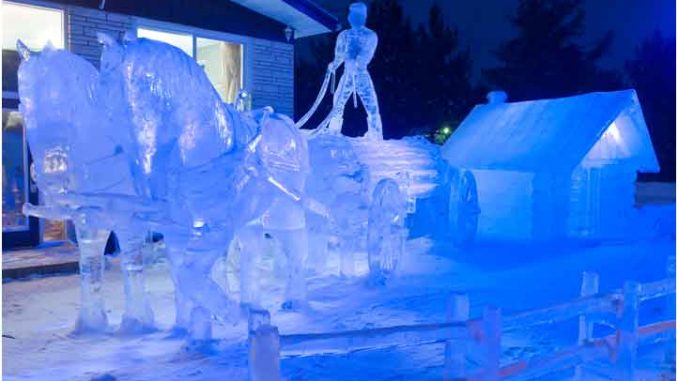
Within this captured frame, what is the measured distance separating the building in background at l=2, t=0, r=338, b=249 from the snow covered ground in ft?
7.19

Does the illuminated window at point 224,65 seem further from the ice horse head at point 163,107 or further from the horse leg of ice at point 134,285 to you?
the ice horse head at point 163,107

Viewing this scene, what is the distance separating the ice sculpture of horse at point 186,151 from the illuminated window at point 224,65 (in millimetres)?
8008

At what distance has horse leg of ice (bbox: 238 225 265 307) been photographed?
7.34 metres

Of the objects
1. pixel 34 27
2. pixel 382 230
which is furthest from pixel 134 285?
pixel 34 27

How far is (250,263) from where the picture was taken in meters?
7.45

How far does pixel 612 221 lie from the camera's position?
13.8 metres

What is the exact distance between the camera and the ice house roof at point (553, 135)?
42.9 feet

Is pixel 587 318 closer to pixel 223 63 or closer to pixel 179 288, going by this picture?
pixel 179 288

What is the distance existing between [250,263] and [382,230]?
2286 millimetres

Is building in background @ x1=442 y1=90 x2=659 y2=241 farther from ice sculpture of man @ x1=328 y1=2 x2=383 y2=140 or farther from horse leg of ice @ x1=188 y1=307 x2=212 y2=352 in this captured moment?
horse leg of ice @ x1=188 y1=307 x2=212 y2=352

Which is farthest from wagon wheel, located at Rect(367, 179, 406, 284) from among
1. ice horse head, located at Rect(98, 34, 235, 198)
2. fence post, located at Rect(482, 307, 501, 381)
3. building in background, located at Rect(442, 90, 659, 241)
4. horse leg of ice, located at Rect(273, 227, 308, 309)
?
building in background, located at Rect(442, 90, 659, 241)

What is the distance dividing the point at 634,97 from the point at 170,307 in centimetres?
1011

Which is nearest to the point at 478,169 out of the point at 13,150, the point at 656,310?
the point at 656,310

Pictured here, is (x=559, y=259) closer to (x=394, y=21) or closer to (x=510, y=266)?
(x=510, y=266)
